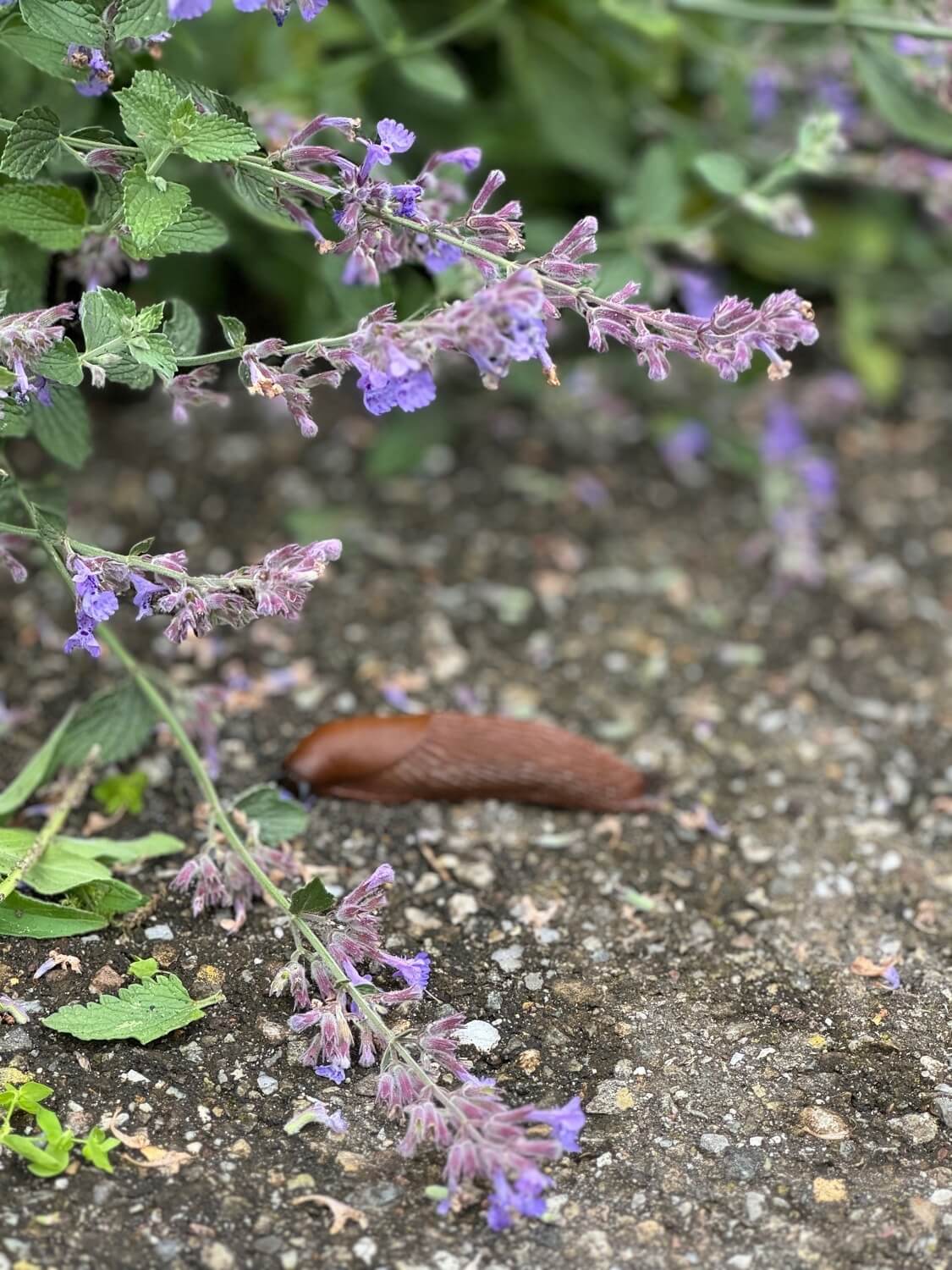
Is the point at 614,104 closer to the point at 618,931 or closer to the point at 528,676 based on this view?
the point at 528,676

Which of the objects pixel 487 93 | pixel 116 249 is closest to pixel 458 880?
pixel 116 249

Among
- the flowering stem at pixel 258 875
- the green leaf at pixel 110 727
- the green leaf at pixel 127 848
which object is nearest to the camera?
the flowering stem at pixel 258 875

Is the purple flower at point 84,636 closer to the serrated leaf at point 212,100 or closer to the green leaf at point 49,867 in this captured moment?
the green leaf at point 49,867

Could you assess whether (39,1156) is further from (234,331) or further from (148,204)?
(148,204)

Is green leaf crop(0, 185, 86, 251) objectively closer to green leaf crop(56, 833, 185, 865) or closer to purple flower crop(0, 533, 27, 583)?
purple flower crop(0, 533, 27, 583)

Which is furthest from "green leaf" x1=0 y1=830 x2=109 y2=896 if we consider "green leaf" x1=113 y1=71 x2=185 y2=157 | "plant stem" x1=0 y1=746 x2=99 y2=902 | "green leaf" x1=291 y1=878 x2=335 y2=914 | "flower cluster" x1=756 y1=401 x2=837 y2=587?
"flower cluster" x1=756 y1=401 x2=837 y2=587

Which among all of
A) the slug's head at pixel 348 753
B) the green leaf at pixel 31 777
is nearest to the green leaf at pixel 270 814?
the slug's head at pixel 348 753

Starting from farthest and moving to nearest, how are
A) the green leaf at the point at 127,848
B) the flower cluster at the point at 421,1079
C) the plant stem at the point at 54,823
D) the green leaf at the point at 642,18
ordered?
1. the green leaf at the point at 642,18
2. the green leaf at the point at 127,848
3. the plant stem at the point at 54,823
4. the flower cluster at the point at 421,1079
